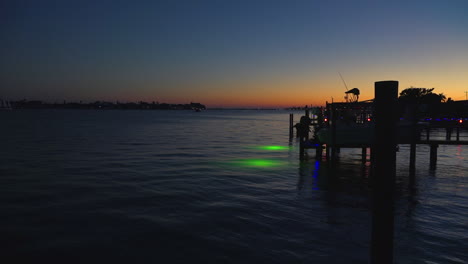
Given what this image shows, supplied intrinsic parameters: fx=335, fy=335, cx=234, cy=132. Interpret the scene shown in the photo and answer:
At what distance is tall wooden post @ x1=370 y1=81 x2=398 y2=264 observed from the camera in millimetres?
4965

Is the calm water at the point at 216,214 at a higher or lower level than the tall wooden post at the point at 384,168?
lower

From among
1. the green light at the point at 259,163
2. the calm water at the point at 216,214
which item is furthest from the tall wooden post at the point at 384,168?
the green light at the point at 259,163

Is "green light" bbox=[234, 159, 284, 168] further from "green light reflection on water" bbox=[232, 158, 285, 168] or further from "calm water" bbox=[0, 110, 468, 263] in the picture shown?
"calm water" bbox=[0, 110, 468, 263]

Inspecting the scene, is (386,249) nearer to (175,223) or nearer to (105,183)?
(175,223)

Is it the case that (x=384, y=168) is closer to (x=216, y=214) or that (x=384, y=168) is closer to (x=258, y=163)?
(x=216, y=214)

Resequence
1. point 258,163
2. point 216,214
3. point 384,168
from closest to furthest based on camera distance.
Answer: point 384,168 < point 216,214 < point 258,163

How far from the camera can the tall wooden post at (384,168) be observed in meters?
4.96

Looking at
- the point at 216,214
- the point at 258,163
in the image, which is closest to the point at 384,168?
the point at 216,214

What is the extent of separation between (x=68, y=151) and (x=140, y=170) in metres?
11.0

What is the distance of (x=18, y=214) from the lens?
960 cm

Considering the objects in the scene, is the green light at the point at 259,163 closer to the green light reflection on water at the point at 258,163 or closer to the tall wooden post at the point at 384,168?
the green light reflection on water at the point at 258,163

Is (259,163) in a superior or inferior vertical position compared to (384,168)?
inferior

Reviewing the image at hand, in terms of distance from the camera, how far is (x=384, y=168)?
5.25 metres

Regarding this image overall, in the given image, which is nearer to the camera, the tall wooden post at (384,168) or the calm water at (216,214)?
the tall wooden post at (384,168)
